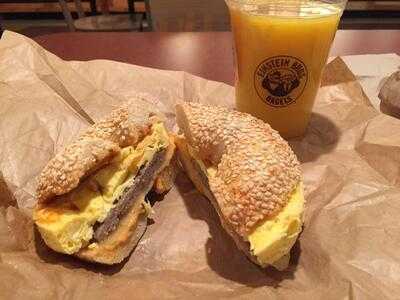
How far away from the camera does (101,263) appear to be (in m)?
1.06

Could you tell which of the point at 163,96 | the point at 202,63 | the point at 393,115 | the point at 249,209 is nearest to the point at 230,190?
the point at 249,209

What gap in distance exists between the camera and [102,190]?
1134mm

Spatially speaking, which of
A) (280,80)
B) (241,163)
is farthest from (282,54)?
(241,163)

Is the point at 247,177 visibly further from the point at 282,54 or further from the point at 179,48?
the point at 179,48

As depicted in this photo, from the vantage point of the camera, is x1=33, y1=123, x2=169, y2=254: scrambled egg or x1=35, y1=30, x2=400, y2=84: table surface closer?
Answer: x1=33, y1=123, x2=169, y2=254: scrambled egg

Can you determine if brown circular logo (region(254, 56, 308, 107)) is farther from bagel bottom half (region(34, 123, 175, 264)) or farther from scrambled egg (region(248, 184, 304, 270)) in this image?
scrambled egg (region(248, 184, 304, 270))

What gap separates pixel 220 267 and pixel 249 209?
0.52 feet

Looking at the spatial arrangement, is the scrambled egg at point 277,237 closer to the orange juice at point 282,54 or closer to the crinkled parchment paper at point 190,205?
the crinkled parchment paper at point 190,205

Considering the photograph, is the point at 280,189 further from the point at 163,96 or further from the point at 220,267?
the point at 163,96

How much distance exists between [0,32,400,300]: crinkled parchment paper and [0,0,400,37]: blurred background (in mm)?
1104

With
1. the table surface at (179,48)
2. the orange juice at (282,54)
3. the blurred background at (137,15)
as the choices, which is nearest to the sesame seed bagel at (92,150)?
the orange juice at (282,54)

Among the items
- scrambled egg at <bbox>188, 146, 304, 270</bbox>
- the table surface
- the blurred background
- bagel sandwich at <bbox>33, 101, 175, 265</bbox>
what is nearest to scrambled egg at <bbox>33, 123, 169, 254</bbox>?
bagel sandwich at <bbox>33, 101, 175, 265</bbox>

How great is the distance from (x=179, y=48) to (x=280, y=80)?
82 centimetres

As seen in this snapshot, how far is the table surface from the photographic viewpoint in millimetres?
1912
